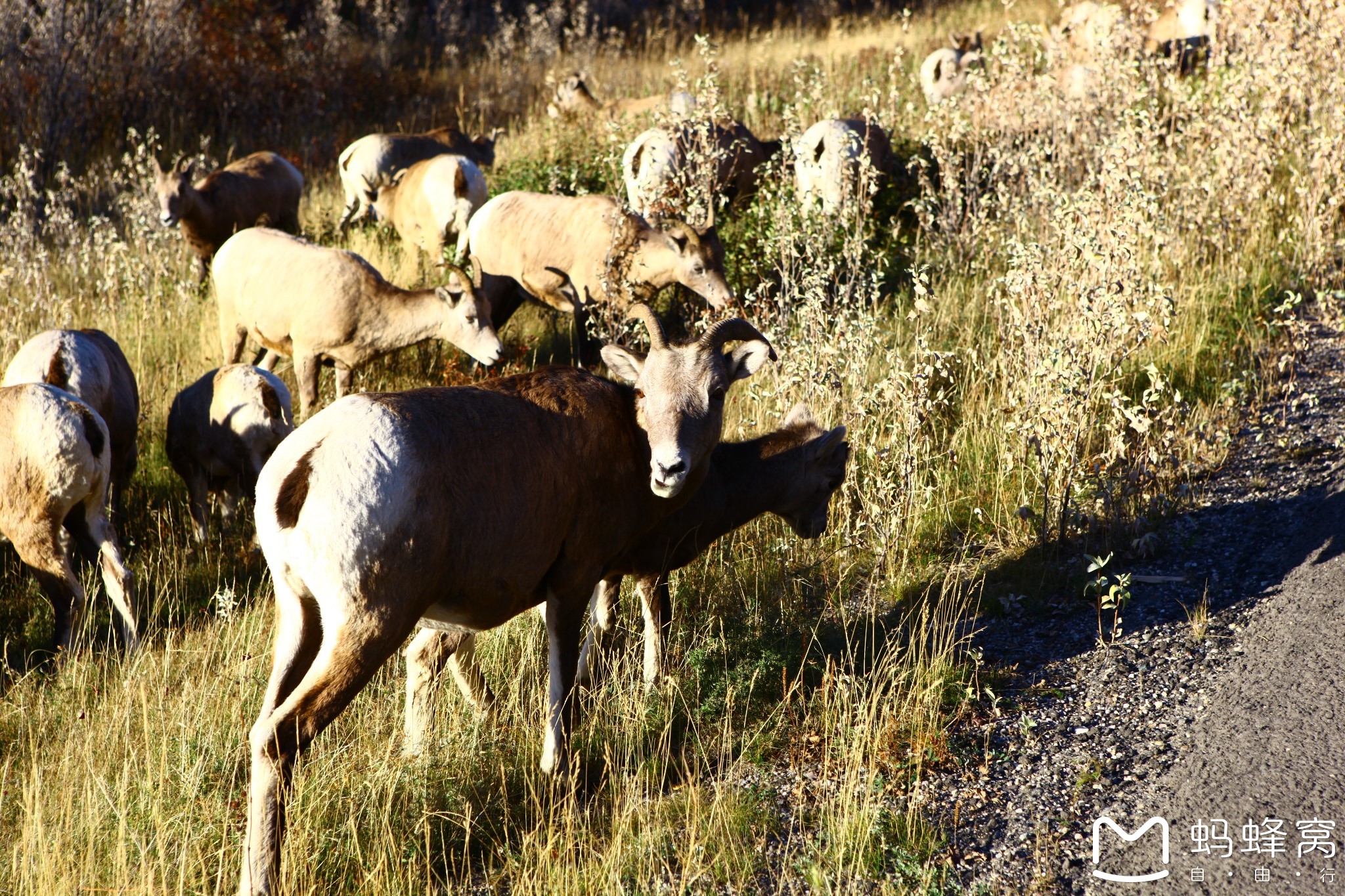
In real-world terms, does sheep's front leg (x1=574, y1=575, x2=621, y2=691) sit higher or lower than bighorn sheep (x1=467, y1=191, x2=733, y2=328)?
lower

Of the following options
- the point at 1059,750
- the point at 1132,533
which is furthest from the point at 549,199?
the point at 1059,750

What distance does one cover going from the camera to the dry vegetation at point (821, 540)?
4.31 m

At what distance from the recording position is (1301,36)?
10266 millimetres

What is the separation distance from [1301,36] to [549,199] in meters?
7.12

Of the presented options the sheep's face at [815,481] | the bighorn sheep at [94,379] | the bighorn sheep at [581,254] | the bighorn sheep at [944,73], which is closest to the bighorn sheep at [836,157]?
the bighorn sheep at [581,254]

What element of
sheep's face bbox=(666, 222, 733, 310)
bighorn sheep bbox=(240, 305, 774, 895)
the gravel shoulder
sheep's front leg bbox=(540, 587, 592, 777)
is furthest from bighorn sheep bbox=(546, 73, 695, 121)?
sheep's front leg bbox=(540, 587, 592, 777)

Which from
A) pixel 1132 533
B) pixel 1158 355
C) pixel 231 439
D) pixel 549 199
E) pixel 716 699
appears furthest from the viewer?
pixel 549 199

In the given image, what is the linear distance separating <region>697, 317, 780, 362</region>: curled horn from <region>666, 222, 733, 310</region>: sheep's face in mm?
3676

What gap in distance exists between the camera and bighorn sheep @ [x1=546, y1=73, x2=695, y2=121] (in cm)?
1455

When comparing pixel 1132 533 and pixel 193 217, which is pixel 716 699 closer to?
pixel 1132 533

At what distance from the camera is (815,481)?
6055mm

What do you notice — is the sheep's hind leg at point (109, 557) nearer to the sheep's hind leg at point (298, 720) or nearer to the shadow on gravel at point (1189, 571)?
the sheep's hind leg at point (298, 720)

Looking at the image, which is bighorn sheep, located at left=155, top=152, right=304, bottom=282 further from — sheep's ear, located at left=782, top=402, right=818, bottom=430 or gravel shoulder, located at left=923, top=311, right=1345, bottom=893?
gravel shoulder, located at left=923, top=311, right=1345, bottom=893

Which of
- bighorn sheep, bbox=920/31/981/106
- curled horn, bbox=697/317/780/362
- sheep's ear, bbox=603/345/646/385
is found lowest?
sheep's ear, bbox=603/345/646/385
